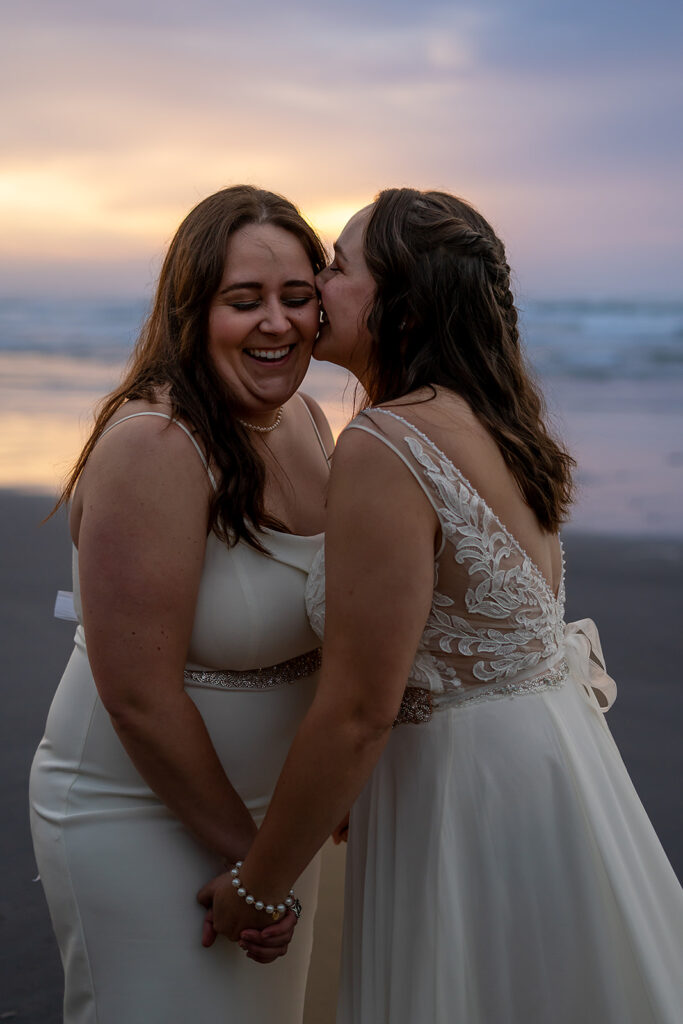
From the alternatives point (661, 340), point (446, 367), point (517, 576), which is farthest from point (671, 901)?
point (661, 340)

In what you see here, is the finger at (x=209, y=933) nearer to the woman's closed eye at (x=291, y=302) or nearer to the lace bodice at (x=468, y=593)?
the lace bodice at (x=468, y=593)

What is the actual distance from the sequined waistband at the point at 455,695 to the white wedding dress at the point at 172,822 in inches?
12.1

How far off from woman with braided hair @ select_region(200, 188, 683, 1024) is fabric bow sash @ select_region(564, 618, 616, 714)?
Result: 0.32 ft

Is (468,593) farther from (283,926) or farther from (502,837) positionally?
(283,926)

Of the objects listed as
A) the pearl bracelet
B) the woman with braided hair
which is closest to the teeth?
the woman with braided hair

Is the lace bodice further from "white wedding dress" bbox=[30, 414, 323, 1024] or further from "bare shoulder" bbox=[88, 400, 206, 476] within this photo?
"bare shoulder" bbox=[88, 400, 206, 476]

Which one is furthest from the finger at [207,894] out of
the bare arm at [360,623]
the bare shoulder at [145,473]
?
the bare shoulder at [145,473]

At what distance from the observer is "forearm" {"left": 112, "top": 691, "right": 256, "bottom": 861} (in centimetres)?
216

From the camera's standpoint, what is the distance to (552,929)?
205 cm

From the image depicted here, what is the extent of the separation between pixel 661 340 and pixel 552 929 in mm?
14958

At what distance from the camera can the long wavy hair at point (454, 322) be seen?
6.97 ft

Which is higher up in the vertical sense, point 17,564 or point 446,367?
point 446,367

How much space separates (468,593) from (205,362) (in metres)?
0.85

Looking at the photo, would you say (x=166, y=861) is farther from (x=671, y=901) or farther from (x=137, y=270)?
(x=137, y=270)
